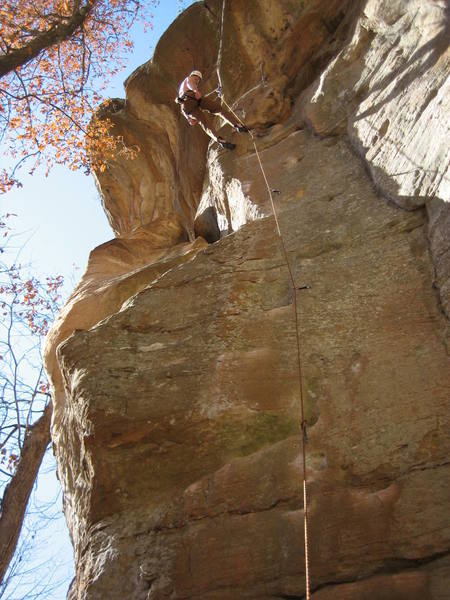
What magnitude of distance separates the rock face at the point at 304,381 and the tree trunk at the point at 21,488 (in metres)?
3.23

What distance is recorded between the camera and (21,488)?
8930 millimetres

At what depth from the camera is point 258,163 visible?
7328mm

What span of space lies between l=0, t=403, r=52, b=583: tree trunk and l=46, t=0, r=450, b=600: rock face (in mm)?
3226

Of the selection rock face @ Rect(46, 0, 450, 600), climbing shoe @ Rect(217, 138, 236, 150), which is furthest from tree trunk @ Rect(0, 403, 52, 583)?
climbing shoe @ Rect(217, 138, 236, 150)

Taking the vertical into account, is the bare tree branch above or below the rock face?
above

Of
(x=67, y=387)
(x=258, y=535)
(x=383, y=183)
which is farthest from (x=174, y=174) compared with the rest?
(x=258, y=535)

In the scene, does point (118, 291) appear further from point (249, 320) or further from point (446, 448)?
point (446, 448)

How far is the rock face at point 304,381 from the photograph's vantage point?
10.5 ft

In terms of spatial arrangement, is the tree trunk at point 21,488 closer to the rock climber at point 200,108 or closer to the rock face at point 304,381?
the rock face at point 304,381

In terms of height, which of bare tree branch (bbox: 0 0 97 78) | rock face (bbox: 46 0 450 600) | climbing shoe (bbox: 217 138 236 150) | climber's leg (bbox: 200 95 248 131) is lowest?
rock face (bbox: 46 0 450 600)

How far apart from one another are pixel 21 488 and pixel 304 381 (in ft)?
22.3

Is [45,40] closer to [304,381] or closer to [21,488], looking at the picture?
[21,488]

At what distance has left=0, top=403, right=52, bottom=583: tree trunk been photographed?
8125 mm

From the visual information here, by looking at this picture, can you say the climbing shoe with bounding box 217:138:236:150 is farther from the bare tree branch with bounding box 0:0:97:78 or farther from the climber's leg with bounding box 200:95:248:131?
the bare tree branch with bounding box 0:0:97:78
